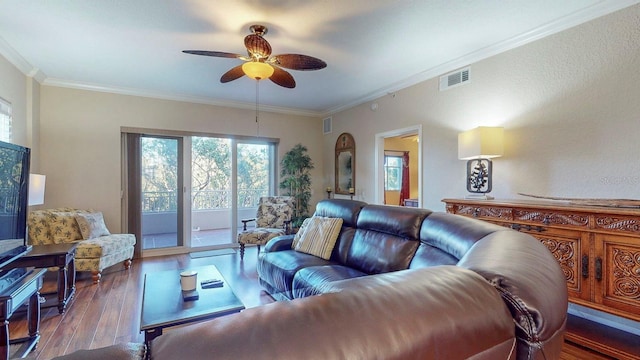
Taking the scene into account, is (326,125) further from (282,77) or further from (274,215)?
(282,77)

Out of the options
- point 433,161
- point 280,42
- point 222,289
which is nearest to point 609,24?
point 433,161

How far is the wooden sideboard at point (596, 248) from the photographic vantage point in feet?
6.33

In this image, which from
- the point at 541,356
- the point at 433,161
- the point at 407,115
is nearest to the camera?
the point at 541,356

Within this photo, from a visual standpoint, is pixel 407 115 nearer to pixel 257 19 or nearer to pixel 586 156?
pixel 586 156

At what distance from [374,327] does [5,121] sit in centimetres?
474

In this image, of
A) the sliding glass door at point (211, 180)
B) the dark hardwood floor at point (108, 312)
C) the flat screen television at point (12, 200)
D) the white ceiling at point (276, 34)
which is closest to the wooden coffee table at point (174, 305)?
the dark hardwood floor at point (108, 312)

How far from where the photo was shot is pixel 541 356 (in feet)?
2.25

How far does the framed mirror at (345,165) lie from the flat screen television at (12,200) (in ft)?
14.0

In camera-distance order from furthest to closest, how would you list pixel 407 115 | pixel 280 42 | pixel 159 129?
pixel 159 129 < pixel 407 115 < pixel 280 42

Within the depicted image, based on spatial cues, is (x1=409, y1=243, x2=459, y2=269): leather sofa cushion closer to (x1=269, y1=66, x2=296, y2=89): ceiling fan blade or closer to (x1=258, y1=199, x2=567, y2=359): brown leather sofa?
(x1=258, y1=199, x2=567, y2=359): brown leather sofa

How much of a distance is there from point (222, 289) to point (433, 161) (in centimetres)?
296

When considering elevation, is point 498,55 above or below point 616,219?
above

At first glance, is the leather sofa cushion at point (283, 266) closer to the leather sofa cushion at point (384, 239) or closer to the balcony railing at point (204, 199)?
the leather sofa cushion at point (384, 239)

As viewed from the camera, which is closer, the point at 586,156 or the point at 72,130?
the point at 586,156
